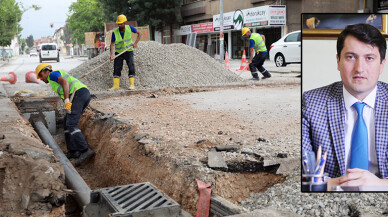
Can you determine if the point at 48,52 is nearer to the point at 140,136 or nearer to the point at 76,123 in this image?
the point at 76,123

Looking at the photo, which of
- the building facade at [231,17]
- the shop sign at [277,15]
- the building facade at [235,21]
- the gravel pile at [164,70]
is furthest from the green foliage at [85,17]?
the gravel pile at [164,70]

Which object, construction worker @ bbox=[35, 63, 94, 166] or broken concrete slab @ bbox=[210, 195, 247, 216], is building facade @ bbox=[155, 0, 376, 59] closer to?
construction worker @ bbox=[35, 63, 94, 166]

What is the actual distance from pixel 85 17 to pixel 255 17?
41280 mm

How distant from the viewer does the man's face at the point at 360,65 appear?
1724mm

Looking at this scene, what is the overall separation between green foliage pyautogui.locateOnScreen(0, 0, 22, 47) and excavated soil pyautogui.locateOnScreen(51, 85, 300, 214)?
3675cm

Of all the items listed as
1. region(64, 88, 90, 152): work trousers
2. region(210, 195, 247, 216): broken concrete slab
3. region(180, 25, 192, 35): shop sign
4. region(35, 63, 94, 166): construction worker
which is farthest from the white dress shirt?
region(180, 25, 192, 35): shop sign

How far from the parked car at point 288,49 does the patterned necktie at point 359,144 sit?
52.6 ft

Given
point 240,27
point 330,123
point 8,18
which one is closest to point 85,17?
point 8,18

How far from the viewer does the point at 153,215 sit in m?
3.14

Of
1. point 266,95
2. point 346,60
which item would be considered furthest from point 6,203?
point 266,95

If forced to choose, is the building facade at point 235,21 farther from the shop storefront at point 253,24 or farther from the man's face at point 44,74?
the man's face at point 44,74

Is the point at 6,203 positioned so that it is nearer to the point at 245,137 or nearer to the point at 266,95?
the point at 245,137

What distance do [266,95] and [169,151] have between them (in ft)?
17.6

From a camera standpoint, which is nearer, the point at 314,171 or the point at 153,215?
the point at 314,171
